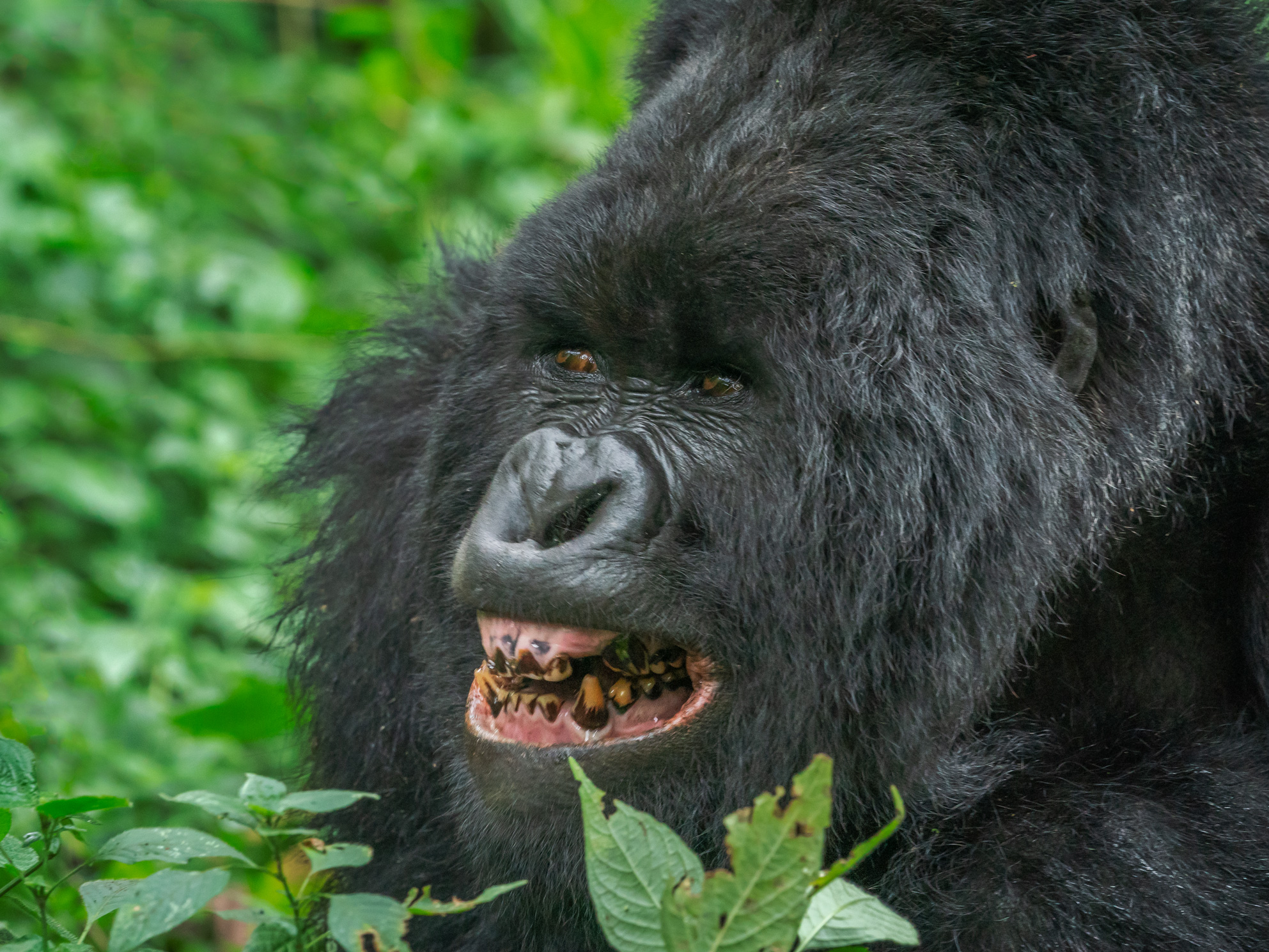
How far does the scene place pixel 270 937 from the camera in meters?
2.15

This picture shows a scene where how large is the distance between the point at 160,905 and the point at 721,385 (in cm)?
120

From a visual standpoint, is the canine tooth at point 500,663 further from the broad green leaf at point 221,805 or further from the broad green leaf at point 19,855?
the broad green leaf at point 19,855

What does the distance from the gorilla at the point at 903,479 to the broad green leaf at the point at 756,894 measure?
23.2 inches

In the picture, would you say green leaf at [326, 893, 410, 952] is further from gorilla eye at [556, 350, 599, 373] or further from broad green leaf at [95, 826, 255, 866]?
gorilla eye at [556, 350, 599, 373]

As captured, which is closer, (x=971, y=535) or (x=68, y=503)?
(x=971, y=535)

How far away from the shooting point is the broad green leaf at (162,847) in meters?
2.03

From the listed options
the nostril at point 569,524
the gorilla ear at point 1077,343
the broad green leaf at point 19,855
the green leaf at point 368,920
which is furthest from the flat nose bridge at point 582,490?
the broad green leaf at point 19,855

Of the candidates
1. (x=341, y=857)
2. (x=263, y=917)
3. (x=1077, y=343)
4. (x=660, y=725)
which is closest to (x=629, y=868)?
(x=341, y=857)

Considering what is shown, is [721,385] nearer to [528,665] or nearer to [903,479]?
[903,479]

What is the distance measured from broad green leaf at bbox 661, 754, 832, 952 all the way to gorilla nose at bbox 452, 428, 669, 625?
0.59m

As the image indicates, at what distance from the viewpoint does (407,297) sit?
3.56m

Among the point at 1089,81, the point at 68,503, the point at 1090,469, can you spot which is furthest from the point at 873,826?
the point at 68,503

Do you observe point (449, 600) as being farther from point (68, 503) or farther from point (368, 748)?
point (68, 503)

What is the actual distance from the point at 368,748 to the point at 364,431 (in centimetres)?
72
